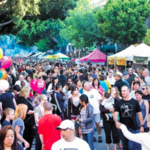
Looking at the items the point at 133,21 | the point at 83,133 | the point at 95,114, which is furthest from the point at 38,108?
the point at 133,21

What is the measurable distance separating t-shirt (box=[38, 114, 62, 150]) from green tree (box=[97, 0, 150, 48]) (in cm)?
2191

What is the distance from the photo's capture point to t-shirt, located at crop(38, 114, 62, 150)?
20.4 feet

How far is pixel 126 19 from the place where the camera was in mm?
27547

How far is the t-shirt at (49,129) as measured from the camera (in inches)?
245

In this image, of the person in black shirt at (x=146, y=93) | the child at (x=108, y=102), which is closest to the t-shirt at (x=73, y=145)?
the child at (x=108, y=102)

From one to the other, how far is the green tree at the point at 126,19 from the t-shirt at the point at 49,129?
21.9 m

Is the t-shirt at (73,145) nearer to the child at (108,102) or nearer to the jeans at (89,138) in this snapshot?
the jeans at (89,138)

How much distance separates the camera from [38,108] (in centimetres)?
749

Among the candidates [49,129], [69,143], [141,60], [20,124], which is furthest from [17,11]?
[69,143]

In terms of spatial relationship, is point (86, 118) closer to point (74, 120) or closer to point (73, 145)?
point (74, 120)

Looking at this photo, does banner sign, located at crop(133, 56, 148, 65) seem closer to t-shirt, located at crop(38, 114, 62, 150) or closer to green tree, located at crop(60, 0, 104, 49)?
t-shirt, located at crop(38, 114, 62, 150)

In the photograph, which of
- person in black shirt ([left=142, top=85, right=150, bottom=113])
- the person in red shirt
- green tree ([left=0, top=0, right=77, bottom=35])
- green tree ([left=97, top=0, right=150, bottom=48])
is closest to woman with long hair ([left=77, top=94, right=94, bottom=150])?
the person in red shirt

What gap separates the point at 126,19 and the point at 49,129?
2239 cm

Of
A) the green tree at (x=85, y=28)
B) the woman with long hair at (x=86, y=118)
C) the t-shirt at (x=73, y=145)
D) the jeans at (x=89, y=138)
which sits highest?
the green tree at (x=85, y=28)
